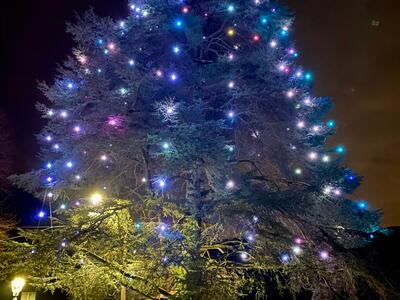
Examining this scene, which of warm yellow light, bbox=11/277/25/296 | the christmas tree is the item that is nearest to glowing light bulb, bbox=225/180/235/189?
the christmas tree

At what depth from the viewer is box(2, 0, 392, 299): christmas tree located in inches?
263

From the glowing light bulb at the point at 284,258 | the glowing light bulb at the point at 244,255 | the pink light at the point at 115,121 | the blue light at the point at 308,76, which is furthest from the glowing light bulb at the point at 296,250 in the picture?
the blue light at the point at 308,76

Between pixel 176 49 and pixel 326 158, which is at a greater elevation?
pixel 176 49

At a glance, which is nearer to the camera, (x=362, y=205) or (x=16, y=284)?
(x=16, y=284)

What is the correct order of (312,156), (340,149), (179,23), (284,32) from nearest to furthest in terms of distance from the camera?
(179,23) < (312,156) < (284,32) < (340,149)

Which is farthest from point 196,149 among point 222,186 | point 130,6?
point 130,6

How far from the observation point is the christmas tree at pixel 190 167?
6668 mm

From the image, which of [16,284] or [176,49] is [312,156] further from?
[16,284]

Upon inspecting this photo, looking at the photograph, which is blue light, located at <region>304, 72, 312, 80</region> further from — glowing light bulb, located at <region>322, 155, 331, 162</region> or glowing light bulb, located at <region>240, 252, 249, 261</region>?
glowing light bulb, located at <region>240, 252, 249, 261</region>

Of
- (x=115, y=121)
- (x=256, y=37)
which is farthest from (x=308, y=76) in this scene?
(x=115, y=121)

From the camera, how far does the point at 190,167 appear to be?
23.2 ft

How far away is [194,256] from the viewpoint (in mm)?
6551

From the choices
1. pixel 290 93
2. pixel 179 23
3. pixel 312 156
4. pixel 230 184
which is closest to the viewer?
pixel 230 184

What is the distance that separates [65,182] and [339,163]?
6.06 meters
